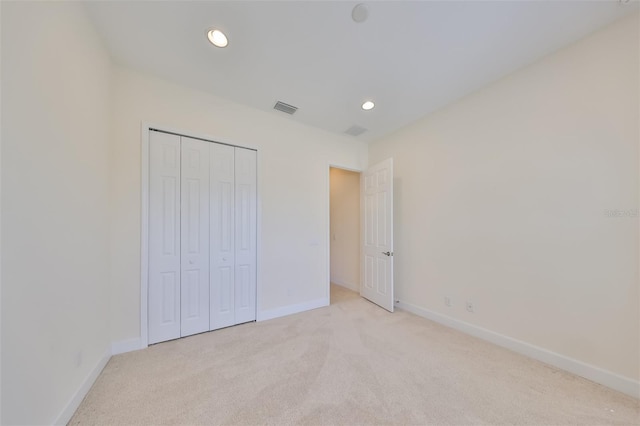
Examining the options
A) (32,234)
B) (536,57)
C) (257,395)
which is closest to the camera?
(32,234)

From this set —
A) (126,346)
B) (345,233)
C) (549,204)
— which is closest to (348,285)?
(345,233)

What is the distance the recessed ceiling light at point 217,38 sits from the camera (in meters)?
1.82

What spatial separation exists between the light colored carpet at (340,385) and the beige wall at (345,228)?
78.0 inches

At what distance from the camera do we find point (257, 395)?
1614mm

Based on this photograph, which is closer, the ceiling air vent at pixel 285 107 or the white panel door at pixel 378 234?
the ceiling air vent at pixel 285 107

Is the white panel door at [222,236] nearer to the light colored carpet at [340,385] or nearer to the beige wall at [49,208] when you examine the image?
the light colored carpet at [340,385]

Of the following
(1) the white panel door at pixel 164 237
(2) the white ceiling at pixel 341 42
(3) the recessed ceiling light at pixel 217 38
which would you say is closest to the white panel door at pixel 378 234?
(2) the white ceiling at pixel 341 42

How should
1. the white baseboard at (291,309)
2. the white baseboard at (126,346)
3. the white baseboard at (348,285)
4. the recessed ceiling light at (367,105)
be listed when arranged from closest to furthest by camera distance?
the white baseboard at (126,346)
the recessed ceiling light at (367,105)
the white baseboard at (291,309)
the white baseboard at (348,285)

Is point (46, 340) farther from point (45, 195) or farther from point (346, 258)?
point (346, 258)

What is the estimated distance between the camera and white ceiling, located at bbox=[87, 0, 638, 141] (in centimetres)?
163

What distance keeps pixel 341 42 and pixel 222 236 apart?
242cm

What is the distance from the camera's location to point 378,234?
11.4 feet

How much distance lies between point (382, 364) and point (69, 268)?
2.55m

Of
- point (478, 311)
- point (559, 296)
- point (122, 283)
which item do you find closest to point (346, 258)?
point (478, 311)
